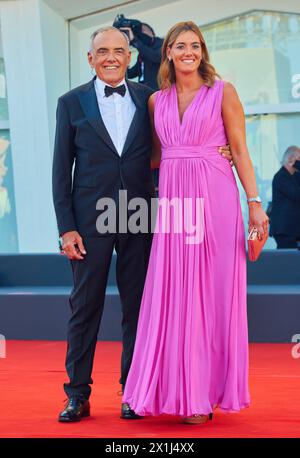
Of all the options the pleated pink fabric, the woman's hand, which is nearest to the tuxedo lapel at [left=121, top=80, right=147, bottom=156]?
the pleated pink fabric

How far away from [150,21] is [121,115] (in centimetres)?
671

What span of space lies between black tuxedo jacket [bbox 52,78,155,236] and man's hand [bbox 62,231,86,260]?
30 mm

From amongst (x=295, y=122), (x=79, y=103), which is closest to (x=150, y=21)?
(x=295, y=122)

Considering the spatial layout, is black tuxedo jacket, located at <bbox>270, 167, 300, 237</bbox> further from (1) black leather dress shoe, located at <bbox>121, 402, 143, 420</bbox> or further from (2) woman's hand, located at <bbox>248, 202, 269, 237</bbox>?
(1) black leather dress shoe, located at <bbox>121, 402, 143, 420</bbox>

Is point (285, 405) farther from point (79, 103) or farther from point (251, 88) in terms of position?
point (251, 88)

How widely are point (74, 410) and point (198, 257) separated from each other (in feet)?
2.65

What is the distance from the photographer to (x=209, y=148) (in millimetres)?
3689

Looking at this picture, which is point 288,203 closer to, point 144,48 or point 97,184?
point 144,48

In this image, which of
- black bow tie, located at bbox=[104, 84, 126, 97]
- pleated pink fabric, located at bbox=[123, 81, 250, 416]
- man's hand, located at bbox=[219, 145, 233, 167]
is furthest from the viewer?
black bow tie, located at bbox=[104, 84, 126, 97]

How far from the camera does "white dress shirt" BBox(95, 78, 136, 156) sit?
379 centimetres

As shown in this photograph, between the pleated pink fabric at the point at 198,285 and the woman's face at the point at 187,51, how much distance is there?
0.12 m

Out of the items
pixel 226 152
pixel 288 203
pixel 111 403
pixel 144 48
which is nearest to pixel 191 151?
pixel 226 152

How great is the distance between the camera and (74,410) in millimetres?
3730

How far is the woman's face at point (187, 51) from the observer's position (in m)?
3.66
